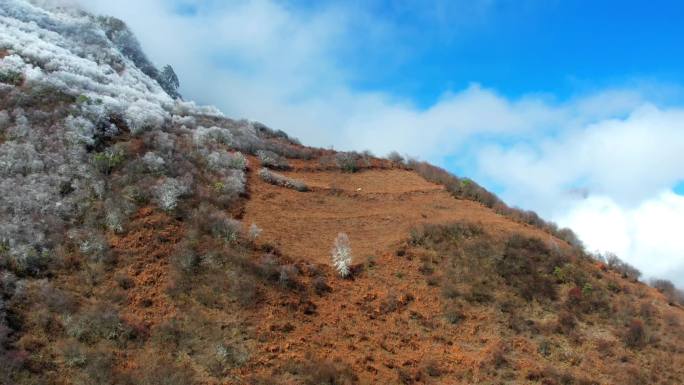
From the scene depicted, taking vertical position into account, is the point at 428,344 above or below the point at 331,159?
below

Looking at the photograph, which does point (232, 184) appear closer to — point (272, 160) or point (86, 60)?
point (272, 160)

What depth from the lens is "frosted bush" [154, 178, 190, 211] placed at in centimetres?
2297

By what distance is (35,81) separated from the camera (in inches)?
1125

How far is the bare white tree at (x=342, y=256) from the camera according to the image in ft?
73.5

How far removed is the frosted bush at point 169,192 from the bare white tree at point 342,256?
290 inches

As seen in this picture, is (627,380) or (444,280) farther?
(444,280)

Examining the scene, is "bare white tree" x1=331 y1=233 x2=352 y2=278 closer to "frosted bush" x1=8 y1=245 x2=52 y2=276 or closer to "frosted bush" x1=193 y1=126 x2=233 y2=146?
"frosted bush" x1=8 y1=245 x2=52 y2=276

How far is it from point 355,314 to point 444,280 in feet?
15.8

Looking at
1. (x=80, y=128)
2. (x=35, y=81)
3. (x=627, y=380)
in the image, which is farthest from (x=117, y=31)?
(x=627, y=380)

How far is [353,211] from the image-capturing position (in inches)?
1136

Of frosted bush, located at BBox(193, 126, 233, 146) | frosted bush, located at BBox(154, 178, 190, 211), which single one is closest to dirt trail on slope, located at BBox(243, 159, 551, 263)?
frosted bush, located at BBox(154, 178, 190, 211)

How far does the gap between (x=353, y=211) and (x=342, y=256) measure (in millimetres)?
6176

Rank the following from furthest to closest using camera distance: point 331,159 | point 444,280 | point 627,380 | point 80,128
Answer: point 331,159, point 80,128, point 444,280, point 627,380

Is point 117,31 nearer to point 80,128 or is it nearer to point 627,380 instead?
point 80,128
